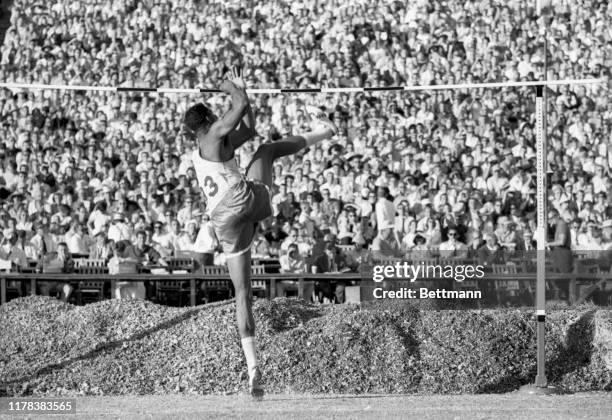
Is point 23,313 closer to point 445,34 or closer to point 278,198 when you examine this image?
point 278,198

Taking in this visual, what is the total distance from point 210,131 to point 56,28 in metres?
18.2

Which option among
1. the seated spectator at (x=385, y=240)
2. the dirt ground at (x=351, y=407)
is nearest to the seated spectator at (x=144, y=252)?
the seated spectator at (x=385, y=240)

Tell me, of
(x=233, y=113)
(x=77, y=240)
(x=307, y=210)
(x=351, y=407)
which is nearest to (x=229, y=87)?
(x=233, y=113)

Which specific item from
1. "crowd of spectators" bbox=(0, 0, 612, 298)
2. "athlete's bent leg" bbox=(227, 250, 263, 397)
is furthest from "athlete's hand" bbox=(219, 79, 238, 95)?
"crowd of spectators" bbox=(0, 0, 612, 298)

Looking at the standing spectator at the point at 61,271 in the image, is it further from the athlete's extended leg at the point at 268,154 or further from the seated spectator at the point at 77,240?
the athlete's extended leg at the point at 268,154

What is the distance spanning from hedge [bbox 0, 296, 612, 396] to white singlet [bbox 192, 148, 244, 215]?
202 centimetres

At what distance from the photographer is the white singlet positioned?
34.7 feet

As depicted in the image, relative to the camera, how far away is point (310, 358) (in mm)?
11820

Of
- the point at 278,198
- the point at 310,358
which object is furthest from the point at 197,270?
the point at 310,358

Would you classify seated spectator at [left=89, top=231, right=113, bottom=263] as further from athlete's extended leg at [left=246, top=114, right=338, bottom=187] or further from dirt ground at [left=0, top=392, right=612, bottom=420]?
athlete's extended leg at [left=246, top=114, right=338, bottom=187]

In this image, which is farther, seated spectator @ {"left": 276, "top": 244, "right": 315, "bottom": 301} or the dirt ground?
seated spectator @ {"left": 276, "top": 244, "right": 315, "bottom": 301}

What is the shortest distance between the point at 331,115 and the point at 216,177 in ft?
41.8

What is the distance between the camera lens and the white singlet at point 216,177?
10578 millimetres

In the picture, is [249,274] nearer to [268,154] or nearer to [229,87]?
[268,154]
